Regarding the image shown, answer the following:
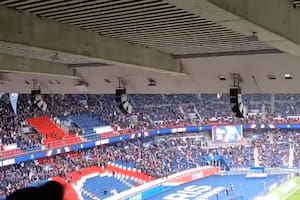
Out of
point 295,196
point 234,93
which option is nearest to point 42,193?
point 234,93

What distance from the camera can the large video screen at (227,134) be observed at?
37.8m

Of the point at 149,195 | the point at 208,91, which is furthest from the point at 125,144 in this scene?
the point at 208,91

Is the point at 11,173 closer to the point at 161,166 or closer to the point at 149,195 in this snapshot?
the point at 149,195

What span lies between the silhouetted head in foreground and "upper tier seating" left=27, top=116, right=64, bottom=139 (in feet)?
86.5

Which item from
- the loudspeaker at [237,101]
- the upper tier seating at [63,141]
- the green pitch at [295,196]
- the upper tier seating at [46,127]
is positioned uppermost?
the loudspeaker at [237,101]

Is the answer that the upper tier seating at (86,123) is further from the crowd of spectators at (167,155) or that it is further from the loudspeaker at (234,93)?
the loudspeaker at (234,93)

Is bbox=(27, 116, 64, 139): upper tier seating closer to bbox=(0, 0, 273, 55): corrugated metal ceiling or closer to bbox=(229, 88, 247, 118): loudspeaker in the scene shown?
bbox=(229, 88, 247, 118): loudspeaker

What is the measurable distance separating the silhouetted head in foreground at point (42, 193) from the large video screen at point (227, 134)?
120 feet

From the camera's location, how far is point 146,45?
7.57 metres

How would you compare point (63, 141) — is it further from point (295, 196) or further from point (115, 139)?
point (295, 196)

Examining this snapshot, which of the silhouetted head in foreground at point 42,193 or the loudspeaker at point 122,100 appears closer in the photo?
the silhouetted head in foreground at point 42,193

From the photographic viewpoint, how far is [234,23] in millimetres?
4051

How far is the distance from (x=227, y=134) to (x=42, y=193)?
1452 inches

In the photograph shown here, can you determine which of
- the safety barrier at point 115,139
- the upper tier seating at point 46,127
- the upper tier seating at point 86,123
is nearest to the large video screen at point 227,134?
the safety barrier at point 115,139
